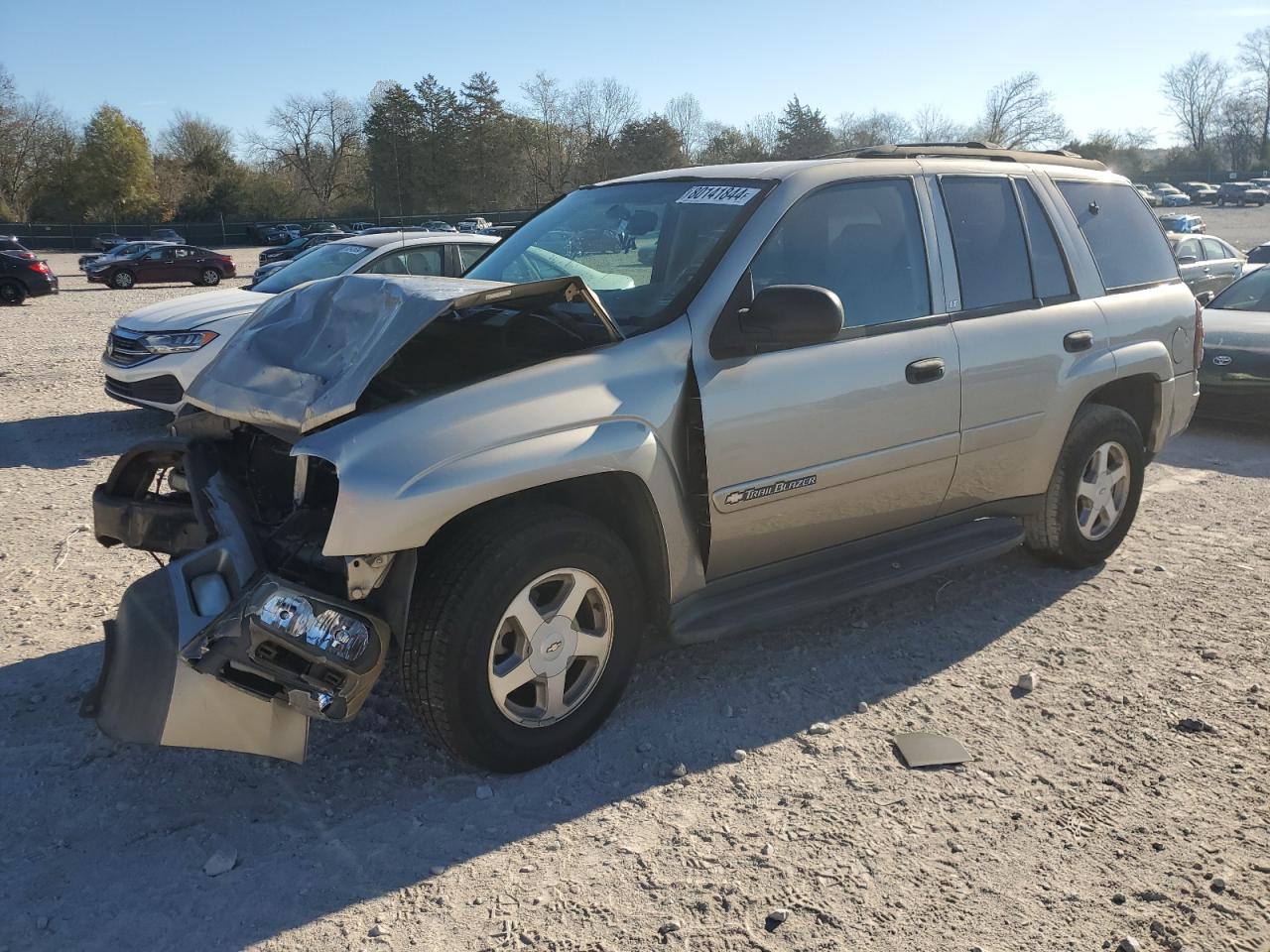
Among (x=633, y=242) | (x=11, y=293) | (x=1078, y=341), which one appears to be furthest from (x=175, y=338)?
(x=11, y=293)

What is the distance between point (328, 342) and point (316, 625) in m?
1.03

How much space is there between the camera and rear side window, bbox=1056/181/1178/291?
5109 millimetres

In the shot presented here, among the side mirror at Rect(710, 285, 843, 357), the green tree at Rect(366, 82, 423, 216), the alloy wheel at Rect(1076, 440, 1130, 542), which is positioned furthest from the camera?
the green tree at Rect(366, 82, 423, 216)

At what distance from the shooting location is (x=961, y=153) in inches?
190

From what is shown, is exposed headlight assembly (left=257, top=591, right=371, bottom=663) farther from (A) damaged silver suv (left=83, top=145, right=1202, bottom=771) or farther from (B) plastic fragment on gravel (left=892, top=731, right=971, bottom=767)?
(B) plastic fragment on gravel (left=892, top=731, right=971, bottom=767)

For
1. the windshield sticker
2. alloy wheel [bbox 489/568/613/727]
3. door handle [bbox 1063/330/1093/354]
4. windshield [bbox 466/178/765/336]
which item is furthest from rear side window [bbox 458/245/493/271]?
alloy wheel [bbox 489/568/613/727]

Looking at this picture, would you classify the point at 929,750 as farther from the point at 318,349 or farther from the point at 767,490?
the point at 318,349

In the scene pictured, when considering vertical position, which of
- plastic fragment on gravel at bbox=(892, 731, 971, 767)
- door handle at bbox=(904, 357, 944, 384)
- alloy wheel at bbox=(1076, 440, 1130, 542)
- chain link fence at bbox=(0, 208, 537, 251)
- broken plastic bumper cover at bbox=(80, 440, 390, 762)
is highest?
chain link fence at bbox=(0, 208, 537, 251)

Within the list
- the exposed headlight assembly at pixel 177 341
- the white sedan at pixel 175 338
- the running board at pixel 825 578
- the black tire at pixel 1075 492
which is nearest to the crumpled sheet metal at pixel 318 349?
the running board at pixel 825 578

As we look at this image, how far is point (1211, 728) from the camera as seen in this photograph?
3721mm

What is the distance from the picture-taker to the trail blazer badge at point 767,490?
11.8 ft

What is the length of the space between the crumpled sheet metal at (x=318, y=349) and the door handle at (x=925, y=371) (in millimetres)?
1752

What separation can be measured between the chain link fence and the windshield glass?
4382 centimetres

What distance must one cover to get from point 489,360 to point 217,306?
590 centimetres
